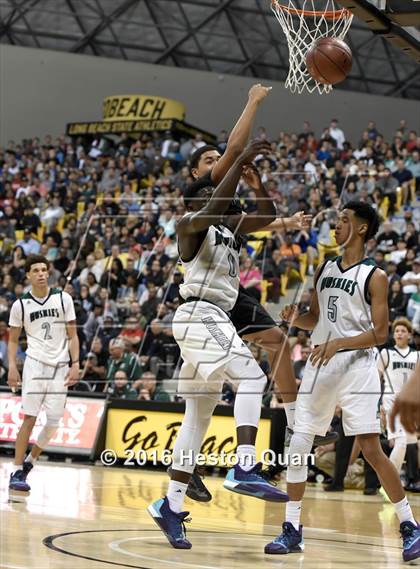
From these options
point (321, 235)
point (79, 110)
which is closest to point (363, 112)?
point (79, 110)

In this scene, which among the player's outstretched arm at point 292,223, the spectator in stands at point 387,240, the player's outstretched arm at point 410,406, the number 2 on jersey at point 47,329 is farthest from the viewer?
the spectator in stands at point 387,240

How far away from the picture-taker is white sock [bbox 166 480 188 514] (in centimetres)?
644

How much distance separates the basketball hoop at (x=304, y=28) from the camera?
808 centimetres

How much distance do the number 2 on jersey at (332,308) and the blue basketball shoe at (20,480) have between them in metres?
4.23

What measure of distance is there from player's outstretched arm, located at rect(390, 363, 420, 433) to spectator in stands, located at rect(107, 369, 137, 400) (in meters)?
11.3

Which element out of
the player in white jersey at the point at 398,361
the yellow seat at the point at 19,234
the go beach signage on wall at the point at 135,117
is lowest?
the player in white jersey at the point at 398,361

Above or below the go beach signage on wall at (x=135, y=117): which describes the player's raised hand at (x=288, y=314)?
below

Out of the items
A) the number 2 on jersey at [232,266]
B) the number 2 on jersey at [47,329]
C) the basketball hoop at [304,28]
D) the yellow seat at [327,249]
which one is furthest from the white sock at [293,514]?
the yellow seat at [327,249]

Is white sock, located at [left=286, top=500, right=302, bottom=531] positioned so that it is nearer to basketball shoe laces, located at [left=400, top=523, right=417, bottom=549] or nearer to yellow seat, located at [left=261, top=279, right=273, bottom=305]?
basketball shoe laces, located at [left=400, top=523, right=417, bottom=549]

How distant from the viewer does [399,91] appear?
29.5 meters

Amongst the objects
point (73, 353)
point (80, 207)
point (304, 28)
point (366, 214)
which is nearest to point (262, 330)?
point (366, 214)

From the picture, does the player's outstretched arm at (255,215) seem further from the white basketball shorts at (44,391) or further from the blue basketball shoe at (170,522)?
the white basketball shorts at (44,391)

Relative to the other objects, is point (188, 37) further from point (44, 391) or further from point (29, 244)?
point (44, 391)

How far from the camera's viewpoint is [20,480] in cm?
984
